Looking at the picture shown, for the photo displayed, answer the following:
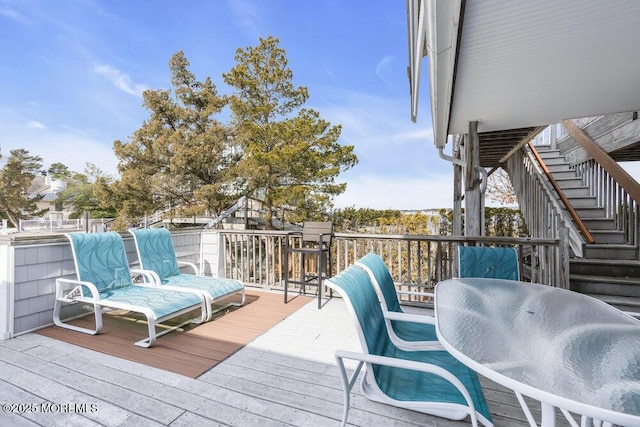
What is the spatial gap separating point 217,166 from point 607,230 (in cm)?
1237

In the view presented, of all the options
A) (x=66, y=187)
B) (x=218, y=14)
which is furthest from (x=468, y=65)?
(x=66, y=187)

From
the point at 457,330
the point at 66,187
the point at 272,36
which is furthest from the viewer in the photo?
the point at 66,187

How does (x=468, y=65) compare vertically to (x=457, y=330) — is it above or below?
above

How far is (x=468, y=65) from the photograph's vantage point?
2314mm

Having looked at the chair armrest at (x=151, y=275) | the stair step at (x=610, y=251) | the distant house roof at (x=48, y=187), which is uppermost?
the distant house roof at (x=48, y=187)

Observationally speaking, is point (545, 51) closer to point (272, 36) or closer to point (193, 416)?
point (193, 416)

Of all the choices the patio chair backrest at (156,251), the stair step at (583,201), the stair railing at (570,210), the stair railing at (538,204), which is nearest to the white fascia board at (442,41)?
the stair railing at (538,204)

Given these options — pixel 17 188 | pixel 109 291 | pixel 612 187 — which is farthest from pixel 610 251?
pixel 17 188

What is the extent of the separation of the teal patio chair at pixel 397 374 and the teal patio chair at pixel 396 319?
12 centimetres

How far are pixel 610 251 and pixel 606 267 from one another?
0.39m

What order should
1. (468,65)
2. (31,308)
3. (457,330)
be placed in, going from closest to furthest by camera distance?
(457,330) < (468,65) < (31,308)

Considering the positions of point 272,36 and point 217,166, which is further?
point 217,166

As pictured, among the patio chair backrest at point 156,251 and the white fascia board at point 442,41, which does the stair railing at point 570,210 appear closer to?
the white fascia board at point 442,41

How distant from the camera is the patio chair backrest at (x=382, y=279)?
2098mm
